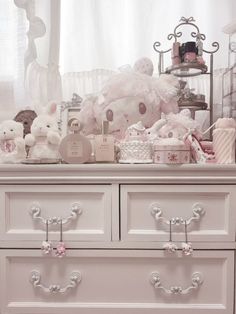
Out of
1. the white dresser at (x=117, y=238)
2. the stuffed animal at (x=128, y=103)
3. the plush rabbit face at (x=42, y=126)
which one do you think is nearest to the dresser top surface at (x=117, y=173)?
the white dresser at (x=117, y=238)

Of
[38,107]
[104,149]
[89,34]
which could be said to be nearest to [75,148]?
[104,149]

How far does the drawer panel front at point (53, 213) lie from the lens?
998 millimetres

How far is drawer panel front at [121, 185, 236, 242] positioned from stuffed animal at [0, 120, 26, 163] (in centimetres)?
33

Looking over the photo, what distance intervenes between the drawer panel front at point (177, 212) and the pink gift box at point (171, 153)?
69mm

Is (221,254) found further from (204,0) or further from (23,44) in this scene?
(23,44)

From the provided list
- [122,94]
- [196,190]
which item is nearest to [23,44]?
[122,94]

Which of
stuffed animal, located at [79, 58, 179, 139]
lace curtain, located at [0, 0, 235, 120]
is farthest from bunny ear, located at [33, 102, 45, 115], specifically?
stuffed animal, located at [79, 58, 179, 139]

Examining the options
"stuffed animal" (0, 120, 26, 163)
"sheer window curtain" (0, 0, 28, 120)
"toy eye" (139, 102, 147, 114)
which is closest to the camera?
"stuffed animal" (0, 120, 26, 163)

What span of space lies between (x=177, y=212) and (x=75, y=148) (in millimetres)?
329

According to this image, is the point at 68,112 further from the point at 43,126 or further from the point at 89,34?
the point at 89,34

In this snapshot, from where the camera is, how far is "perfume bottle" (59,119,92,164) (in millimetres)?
1018

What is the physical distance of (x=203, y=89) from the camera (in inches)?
53.8

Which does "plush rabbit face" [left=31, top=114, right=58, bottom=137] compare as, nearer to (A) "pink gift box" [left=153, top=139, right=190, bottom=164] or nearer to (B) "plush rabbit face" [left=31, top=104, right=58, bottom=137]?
(B) "plush rabbit face" [left=31, top=104, right=58, bottom=137]

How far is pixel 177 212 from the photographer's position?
99 cm
